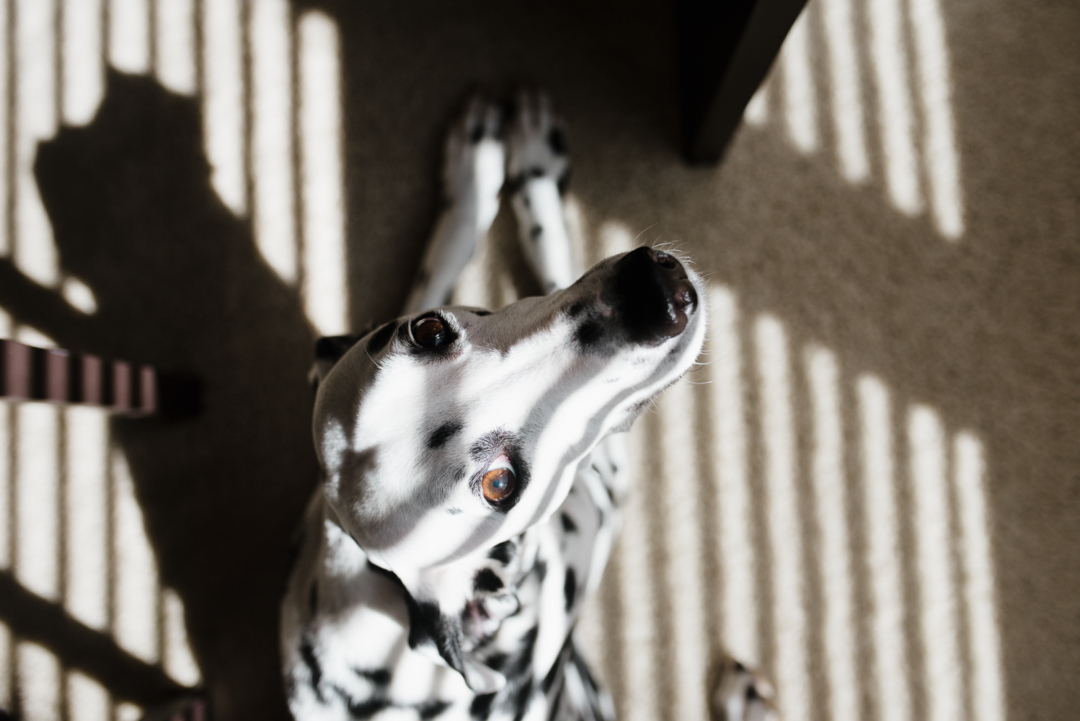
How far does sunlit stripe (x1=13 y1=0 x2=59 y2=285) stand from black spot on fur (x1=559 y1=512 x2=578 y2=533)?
75.1 inches

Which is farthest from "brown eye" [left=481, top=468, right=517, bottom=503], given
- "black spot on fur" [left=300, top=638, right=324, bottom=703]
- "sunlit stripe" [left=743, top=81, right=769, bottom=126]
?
"sunlit stripe" [left=743, top=81, right=769, bottom=126]

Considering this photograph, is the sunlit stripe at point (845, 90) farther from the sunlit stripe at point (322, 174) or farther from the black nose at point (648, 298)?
the sunlit stripe at point (322, 174)

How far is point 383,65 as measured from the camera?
229 cm

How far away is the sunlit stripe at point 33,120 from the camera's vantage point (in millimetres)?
2211

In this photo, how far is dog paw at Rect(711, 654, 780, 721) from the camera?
200 cm

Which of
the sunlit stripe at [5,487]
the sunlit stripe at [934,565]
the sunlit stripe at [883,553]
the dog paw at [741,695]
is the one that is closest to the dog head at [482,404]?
the dog paw at [741,695]

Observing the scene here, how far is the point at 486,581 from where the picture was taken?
1.26 metres

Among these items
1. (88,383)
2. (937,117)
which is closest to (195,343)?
(88,383)

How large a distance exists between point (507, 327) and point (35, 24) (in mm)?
2336

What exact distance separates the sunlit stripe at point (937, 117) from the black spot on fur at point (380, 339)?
1946 mm

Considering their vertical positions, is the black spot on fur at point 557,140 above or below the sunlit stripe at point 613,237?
above

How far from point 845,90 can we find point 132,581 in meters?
2.89

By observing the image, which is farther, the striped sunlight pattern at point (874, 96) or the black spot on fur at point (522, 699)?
the striped sunlight pattern at point (874, 96)

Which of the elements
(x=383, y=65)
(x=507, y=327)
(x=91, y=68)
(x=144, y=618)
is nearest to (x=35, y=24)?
(x=91, y=68)
